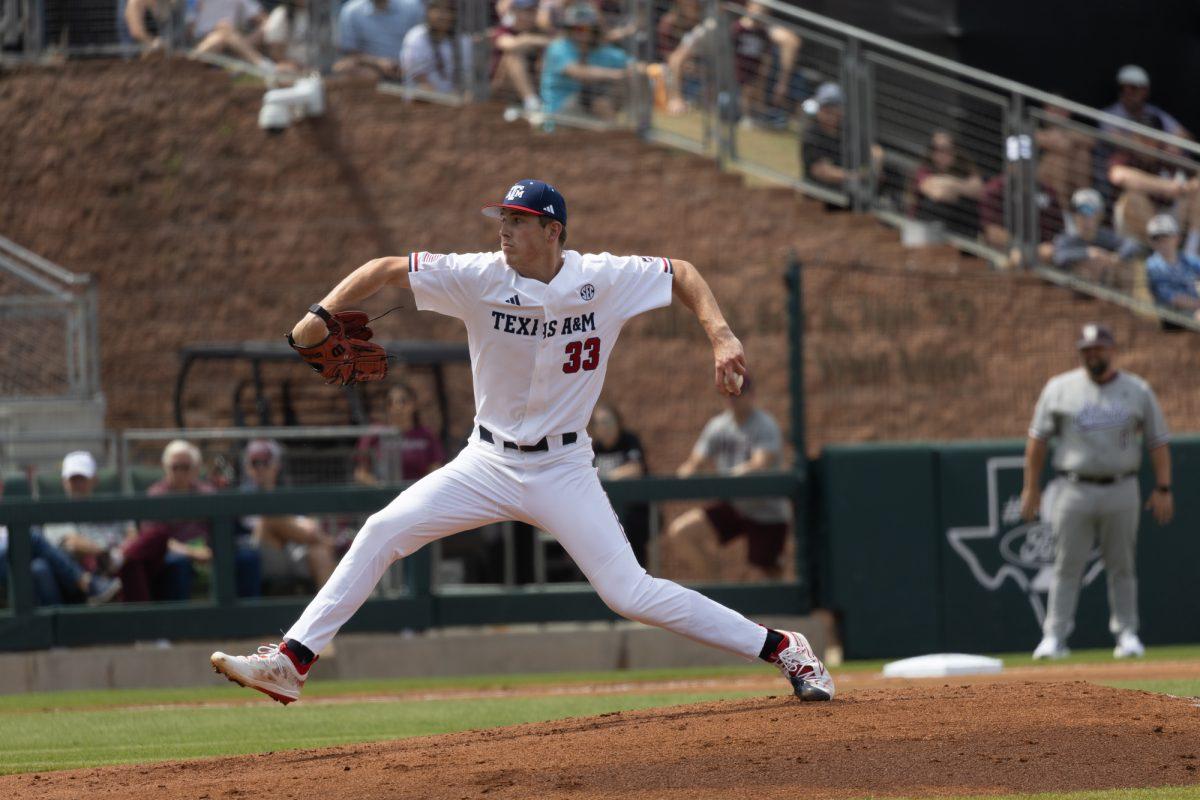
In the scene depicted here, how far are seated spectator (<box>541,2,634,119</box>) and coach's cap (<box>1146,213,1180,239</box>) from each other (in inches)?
190

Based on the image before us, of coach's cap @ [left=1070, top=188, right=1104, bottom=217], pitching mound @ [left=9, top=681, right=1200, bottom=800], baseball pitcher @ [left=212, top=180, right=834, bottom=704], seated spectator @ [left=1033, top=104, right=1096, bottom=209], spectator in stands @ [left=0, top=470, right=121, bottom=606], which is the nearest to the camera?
pitching mound @ [left=9, top=681, right=1200, bottom=800]

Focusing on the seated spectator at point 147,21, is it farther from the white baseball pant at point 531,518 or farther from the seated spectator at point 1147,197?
the white baseball pant at point 531,518

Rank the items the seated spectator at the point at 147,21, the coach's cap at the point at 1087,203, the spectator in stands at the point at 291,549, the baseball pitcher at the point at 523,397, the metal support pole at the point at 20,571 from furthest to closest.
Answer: the seated spectator at the point at 147,21, the coach's cap at the point at 1087,203, the spectator in stands at the point at 291,549, the metal support pole at the point at 20,571, the baseball pitcher at the point at 523,397

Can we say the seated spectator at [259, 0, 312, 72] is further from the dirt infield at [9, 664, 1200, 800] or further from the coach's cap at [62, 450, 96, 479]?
the dirt infield at [9, 664, 1200, 800]

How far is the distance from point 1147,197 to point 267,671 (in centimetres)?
1035

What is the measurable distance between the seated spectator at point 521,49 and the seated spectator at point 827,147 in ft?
8.36

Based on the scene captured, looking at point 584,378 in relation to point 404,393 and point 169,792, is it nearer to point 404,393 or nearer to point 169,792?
point 169,792

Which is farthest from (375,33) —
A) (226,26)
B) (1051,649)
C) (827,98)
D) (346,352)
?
(346,352)

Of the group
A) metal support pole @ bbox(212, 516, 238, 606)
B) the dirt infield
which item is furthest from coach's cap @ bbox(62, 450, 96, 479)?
the dirt infield

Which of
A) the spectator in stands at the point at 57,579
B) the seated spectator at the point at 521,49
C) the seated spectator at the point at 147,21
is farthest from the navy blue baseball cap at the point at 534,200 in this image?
the seated spectator at the point at 147,21

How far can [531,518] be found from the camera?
7.12 m

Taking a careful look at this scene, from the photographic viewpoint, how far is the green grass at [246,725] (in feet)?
25.9

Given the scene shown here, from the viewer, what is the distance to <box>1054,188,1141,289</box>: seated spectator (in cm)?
1465

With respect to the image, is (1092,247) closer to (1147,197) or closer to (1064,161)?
(1147,197)
